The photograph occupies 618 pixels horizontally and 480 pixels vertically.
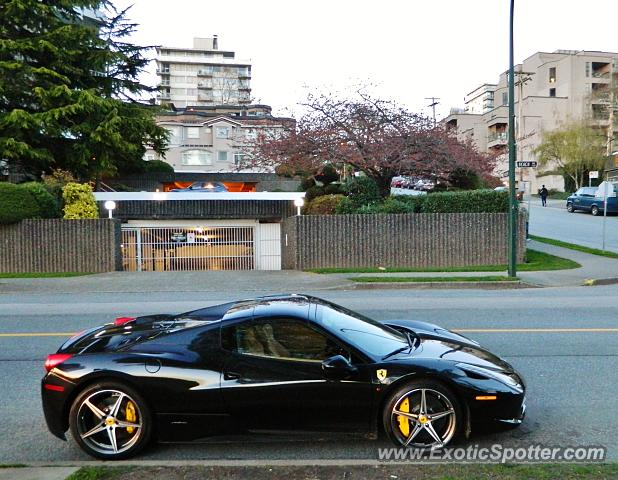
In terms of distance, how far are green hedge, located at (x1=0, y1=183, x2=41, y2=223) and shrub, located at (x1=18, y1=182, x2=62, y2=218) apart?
174 millimetres

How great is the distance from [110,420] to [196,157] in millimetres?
53808

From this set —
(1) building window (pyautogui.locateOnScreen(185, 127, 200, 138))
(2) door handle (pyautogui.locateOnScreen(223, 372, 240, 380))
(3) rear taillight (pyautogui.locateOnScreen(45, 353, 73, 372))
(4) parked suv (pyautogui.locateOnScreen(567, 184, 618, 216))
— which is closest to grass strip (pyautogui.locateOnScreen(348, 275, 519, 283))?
(2) door handle (pyautogui.locateOnScreen(223, 372, 240, 380))

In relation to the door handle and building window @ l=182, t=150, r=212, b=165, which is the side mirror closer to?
the door handle

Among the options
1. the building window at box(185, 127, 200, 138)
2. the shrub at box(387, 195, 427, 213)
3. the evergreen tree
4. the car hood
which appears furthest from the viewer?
the building window at box(185, 127, 200, 138)

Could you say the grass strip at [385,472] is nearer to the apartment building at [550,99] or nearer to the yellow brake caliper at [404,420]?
the yellow brake caliper at [404,420]

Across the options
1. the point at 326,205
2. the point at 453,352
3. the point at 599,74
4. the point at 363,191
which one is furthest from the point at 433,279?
the point at 599,74

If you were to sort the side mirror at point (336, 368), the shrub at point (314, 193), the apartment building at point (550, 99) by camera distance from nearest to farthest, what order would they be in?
the side mirror at point (336, 368) → the shrub at point (314, 193) → the apartment building at point (550, 99)

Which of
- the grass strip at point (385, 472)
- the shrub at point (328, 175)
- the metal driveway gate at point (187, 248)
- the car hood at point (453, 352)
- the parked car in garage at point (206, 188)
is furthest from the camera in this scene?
the shrub at point (328, 175)

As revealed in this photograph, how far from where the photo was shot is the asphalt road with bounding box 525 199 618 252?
25767mm

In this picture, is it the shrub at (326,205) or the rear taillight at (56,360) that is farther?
the shrub at (326,205)

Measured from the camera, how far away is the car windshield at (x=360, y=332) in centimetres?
455

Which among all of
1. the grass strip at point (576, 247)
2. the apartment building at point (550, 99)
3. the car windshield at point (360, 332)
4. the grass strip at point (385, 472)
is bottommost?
the grass strip at point (385, 472)

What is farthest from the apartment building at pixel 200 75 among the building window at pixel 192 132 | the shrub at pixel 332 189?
the shrub at pixel 332 189

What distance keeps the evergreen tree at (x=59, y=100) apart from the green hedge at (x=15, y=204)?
4844mm
